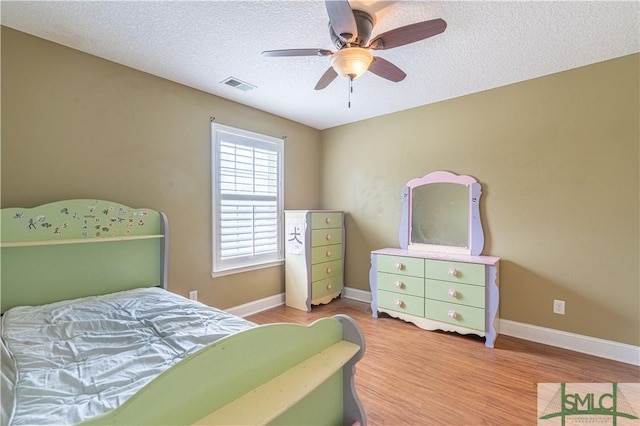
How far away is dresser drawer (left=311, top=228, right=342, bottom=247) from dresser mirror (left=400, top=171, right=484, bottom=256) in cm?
84

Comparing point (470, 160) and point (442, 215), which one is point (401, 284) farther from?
point (470, 160)

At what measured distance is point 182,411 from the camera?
2.50ft

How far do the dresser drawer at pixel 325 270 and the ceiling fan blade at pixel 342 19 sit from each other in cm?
252

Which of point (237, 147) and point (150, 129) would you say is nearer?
point (150, 129)

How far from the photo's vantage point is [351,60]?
1.67 m

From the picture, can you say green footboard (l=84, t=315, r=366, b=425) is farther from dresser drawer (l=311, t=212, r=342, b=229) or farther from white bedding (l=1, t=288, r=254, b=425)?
dresser drawer (l=311, t=212, r=342, b=229)

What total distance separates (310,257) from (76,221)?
219 cm

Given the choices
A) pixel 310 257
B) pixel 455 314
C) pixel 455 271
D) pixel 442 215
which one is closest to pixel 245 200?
pixel 310 257

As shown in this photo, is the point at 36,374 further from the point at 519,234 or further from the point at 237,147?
the point at 519,234

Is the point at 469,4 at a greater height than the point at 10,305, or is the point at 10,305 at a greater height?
the point at 469,4

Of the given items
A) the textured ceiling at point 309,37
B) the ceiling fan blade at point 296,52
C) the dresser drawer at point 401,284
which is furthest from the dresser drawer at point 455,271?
the ceiling fan blade at point 296,52

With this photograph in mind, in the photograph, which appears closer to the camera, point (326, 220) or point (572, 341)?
point (572, 341)

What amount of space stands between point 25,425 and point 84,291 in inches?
61.1

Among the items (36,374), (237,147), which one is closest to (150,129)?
(237,147)
